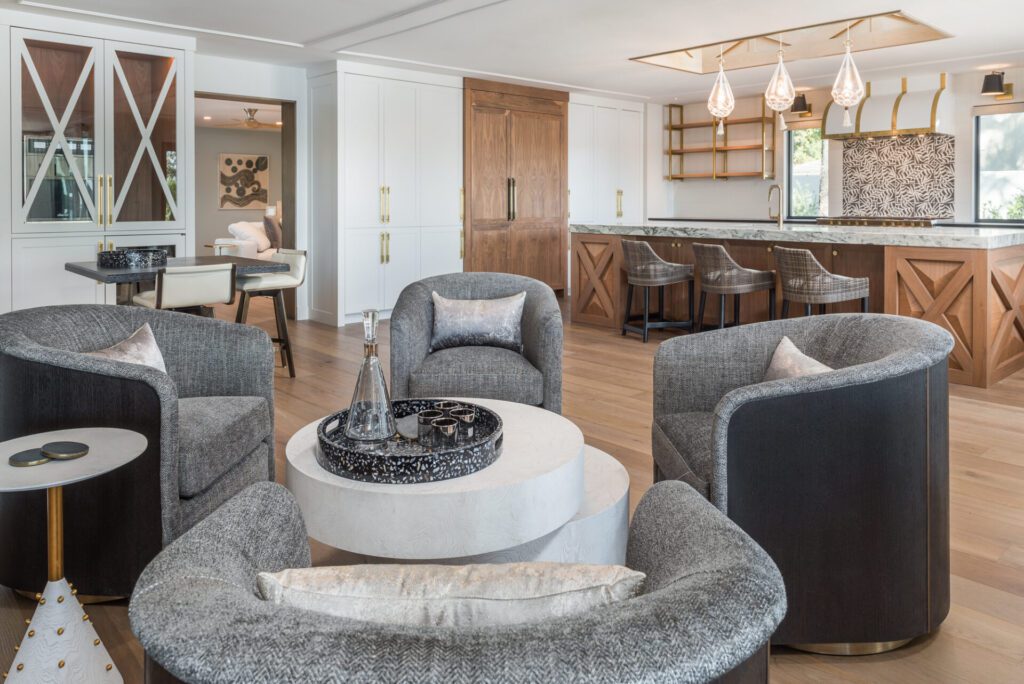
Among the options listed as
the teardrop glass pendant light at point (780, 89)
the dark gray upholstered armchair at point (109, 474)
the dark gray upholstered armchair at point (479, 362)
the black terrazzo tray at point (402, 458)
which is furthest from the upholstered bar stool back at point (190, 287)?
the teardrop glass pendant light at point (780, 89)

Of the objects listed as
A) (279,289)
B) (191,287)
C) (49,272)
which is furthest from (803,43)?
(49,272)

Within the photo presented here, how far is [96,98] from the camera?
5809 mm

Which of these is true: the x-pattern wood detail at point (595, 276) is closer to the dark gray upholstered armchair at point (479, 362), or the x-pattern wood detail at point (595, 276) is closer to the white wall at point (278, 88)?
the white wall at point (278, 88)

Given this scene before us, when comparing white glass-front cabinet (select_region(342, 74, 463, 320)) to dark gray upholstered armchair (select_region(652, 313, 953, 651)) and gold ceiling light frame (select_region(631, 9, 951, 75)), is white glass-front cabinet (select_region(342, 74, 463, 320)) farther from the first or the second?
dark gray upholstered armchair (select_region(652, 313, 953, 651))

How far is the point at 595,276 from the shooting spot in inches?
280

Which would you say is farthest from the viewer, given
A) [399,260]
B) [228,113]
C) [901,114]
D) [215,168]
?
[215,168]

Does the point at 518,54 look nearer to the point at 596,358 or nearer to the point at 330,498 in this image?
the point at 596,358

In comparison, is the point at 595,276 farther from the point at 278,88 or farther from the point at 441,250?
the point at 278,88

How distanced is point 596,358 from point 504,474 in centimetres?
394

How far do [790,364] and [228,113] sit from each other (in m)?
10.7

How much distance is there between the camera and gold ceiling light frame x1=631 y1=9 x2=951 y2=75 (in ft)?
21.2

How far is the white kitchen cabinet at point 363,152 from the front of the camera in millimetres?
7289

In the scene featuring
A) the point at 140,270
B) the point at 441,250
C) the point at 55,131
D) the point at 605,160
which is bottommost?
the point at 140,270

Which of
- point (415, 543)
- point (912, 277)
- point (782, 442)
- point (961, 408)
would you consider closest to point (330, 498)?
point (415, 543)
